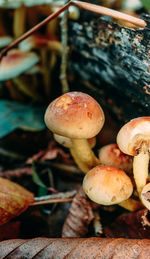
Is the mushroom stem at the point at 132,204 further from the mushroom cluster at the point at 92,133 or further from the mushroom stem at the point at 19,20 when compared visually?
the mushroom stem at the point at 19,20

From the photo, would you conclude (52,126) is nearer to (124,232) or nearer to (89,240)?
(89,240)

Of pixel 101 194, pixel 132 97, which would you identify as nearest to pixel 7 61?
pixel 132 97

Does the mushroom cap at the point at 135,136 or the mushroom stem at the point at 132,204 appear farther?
the mushroom stem at the point at 132,204

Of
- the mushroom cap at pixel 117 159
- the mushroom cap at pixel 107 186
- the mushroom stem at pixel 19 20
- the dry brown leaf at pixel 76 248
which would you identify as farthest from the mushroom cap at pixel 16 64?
the dry brown leaf at pixel 76 248

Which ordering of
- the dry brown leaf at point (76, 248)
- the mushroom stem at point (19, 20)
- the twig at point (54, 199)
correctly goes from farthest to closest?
the mushroom stem at point (19, 20) < the twig at point (54, 199) < the dry brown leaf at point (76, 248)

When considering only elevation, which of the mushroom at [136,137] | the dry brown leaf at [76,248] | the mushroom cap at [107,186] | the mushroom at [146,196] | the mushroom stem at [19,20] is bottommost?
the dry brown leaf at [76,248]

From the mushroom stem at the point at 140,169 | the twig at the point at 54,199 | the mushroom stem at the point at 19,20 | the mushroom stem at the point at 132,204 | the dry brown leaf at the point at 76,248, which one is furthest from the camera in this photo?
the mushroom stem at the point at 19,20

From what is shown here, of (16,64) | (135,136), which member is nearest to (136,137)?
(135,136)
